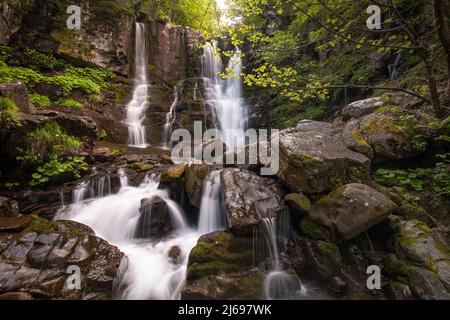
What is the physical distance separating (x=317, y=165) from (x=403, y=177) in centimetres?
200

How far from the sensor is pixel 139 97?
10930 mm

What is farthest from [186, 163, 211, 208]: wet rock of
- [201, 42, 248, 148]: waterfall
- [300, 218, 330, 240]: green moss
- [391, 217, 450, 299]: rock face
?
[201, 42, 248, 148]: waterfall

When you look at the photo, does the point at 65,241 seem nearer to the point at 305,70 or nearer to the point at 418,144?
the point at 418,144

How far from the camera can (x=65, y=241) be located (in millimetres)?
3646

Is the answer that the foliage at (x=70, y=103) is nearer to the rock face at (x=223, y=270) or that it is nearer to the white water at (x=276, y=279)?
the rock face at (x=223, y=270)

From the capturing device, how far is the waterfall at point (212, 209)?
475 centimetres

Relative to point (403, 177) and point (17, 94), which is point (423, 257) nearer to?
point (403, 177)

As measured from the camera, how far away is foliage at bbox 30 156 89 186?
5.10 meters

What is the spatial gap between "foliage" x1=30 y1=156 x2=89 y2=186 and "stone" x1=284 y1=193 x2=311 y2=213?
195 inches

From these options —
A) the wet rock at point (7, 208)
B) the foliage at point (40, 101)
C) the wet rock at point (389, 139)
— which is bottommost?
the wet rock at point (7, 208)

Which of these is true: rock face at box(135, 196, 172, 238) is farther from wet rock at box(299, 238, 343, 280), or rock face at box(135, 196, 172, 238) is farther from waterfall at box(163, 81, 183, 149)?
waterfall at box(163, 81, 183, 149)

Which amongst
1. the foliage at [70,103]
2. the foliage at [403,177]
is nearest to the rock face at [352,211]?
the foliage at [403,177]

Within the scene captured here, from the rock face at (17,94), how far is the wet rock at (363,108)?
862cm
